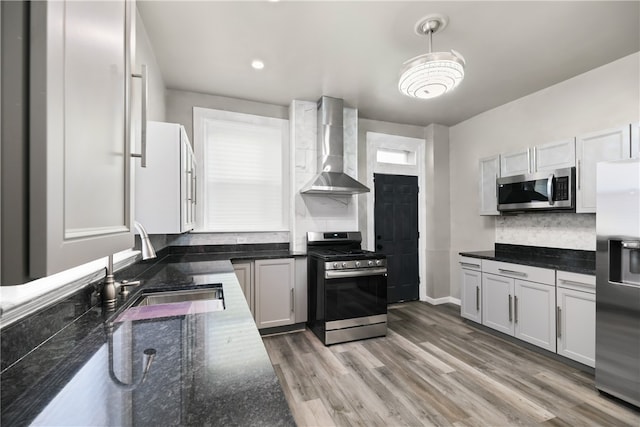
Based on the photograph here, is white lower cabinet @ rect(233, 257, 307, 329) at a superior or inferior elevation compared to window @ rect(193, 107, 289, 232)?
inferior

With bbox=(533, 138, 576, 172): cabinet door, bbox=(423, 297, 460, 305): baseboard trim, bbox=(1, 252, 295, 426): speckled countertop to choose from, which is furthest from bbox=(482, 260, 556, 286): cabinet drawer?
bbox=(1, 252, 295, 426): speckled countertop

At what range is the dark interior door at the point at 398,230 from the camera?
4203 millimetres

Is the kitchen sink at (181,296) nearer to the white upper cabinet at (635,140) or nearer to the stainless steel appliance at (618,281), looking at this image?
the stainless steel appliance at (618,281)

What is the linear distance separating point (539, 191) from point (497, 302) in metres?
1.25

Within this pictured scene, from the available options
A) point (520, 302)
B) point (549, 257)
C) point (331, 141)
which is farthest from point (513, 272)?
point (331, 141)

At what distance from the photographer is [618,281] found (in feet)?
Answer: 6.47

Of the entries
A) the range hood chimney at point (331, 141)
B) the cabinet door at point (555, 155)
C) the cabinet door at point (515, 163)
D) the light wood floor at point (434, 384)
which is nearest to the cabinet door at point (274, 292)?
the light wood floor at point (434, 384)

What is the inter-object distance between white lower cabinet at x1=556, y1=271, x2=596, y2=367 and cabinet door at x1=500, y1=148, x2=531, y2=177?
1210 millimetres

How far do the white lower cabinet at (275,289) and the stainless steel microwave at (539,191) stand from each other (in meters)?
2.46

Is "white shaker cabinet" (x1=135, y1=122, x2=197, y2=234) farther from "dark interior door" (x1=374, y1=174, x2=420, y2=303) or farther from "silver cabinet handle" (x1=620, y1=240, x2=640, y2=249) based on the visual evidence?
"silver cabinet handle" (x1=620, y1=240, x2=640, y2=249)

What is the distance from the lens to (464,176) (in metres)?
4.19

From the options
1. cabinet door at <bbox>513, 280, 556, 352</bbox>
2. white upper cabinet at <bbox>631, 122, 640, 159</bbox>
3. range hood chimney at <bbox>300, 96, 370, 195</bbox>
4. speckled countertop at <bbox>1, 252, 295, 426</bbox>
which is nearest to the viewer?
speckled countertop at <bbox>1, 252, 295, 426</bbox>

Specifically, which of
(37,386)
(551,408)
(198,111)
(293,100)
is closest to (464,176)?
(293,100)

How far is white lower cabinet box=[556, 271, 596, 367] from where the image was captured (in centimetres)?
226
